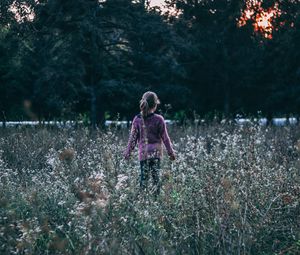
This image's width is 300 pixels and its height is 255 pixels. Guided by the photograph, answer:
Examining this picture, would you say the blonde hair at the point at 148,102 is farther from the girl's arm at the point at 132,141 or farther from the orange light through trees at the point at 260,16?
the orange light through trees at the point at 260,16

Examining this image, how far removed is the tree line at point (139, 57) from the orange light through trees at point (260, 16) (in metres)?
0.11

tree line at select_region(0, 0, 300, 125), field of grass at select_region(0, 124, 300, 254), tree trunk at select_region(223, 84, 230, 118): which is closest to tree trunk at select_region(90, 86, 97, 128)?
tree line at select_region(0, 0, 300, 125)

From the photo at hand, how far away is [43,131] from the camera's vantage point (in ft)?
41.6

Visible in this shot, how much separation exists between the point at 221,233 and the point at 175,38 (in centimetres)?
2029

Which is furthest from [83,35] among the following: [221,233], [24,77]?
[221,233]

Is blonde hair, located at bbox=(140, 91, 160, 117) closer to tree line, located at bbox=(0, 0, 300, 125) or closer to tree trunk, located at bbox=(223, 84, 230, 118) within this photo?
tree line, located at bbox=(0, 0, 300, 125)

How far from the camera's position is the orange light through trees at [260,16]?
35834mm

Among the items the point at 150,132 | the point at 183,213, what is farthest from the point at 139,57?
the point at 183,213

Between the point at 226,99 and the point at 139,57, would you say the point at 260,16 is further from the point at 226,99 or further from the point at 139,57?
the point at 139,57

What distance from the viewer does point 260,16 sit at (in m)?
36.8

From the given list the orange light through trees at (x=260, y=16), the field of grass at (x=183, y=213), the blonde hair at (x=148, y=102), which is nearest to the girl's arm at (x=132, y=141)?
→ the blonde hair at (x=148, y=102)

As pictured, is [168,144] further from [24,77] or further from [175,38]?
[24,77]

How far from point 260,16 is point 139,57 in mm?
15107

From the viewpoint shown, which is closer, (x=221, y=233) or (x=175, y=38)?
(x=221, y=233)
